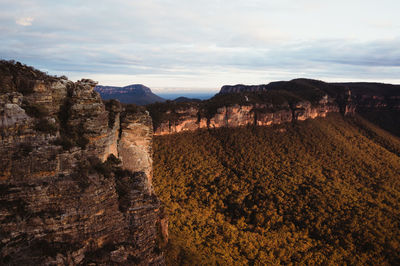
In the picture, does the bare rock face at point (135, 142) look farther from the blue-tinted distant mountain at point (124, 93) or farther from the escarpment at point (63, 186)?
the blue-tinted distant mountain at point (124, 93)

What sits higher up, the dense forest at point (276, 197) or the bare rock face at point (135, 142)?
the bare rock face at point (135, 142)

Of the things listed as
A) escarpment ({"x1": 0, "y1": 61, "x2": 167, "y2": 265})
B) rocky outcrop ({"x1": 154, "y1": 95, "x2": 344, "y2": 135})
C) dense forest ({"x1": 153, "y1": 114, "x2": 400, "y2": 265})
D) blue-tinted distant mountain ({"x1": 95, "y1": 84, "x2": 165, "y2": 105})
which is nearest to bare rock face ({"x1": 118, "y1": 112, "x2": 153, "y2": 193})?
escarpment ({"x1": 0, "y1": 61, "x2": 167, "y2": 265})

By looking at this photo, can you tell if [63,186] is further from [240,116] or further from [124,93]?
[124,93]

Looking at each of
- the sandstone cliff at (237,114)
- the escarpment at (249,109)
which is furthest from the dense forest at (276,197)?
the escarpment at (249,109)

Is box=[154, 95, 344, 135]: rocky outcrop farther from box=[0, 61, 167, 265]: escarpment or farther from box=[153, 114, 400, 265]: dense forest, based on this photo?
box=[0, 61, 167, 265]: escarpment

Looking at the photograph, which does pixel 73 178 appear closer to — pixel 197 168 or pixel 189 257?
pixel 189 257

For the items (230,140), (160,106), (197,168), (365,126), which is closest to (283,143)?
(230,140)

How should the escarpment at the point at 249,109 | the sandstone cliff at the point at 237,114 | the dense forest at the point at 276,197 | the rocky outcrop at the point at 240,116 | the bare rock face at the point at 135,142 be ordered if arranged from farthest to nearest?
the escarpment at the point at 249,109
the rocky outcrop at the point at 240,116
the sandstone cliff at the point at 237,114
the dense forest at the point at 276,197
the bare rock face at the point at 135,142
